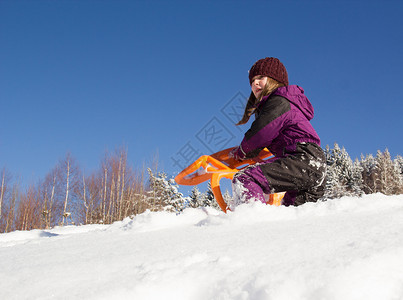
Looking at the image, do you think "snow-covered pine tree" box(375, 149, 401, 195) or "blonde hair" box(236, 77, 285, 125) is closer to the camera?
"blonde hair" box(236, 77, 285, 125)

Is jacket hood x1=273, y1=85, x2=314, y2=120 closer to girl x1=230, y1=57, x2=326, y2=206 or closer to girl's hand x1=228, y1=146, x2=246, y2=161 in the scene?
girl x1=230, y1=57, x2=326, y2=206

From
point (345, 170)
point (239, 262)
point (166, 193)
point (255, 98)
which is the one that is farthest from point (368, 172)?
point (239, 262)

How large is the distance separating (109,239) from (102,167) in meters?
18.6

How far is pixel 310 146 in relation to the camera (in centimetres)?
231

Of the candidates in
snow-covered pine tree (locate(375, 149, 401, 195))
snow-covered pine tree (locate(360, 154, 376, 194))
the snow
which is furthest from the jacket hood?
snow-covered pine tree (locate(360, 154, 376, 194))

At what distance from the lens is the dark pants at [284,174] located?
2201 mm

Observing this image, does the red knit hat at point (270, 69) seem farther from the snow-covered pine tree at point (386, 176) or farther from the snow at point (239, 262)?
the snow-covered pine tree at point (386, 176)

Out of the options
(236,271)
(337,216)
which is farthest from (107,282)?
(337,216)

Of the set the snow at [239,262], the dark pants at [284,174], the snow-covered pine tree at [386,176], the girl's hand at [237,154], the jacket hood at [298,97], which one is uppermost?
the snow-covered pine tree at [386,176]

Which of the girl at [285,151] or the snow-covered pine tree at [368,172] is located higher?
the snow-covered pine tree at [368,172]

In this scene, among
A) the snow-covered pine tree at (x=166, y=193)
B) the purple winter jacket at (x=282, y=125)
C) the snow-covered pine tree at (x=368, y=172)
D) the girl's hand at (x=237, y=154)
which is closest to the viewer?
the purple winter jacket at (x=282, y=125)

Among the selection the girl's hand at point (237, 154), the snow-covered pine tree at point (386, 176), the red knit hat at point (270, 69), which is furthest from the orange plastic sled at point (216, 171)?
the snow-covered pine tree at point (386, 176)

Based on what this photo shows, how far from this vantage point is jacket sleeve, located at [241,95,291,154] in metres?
2.35

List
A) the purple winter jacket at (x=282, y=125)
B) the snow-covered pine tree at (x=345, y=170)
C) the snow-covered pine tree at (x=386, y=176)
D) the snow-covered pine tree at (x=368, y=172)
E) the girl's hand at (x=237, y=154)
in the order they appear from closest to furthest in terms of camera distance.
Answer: the purple winter jacket at (x=282, y=125) < the girl's hand at (x=237, y=154) < the snow-covered pine tree at (x=386, y=176) < the snow-covered pine tree at (x=345, y=170) < the snow-covered pine tree at (x=368, y=172)
